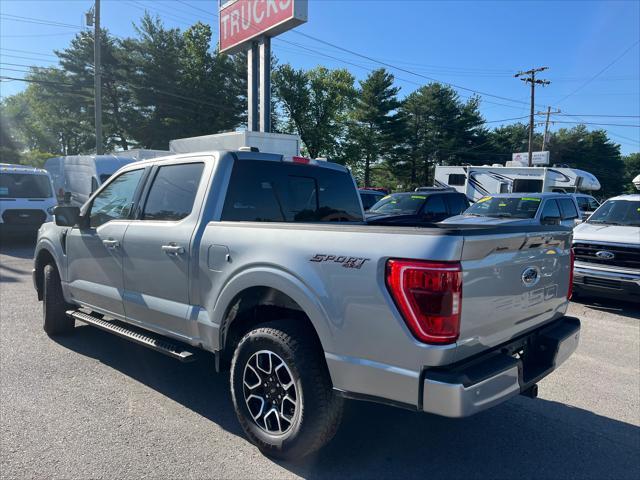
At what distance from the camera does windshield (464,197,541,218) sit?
33.0 ft

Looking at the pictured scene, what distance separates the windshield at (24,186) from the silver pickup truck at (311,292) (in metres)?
9.93

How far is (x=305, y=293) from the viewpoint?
8.68 feet

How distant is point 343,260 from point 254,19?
1456cm

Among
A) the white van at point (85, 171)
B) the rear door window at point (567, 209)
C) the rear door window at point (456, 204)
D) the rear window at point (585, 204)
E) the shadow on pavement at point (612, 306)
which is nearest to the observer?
the shadow on pavement at point (612, 306)

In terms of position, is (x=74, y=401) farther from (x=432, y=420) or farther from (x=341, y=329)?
(x=432, y=420)

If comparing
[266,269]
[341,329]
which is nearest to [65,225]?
[266,269]

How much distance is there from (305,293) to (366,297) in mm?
432

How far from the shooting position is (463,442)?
10.4 ft

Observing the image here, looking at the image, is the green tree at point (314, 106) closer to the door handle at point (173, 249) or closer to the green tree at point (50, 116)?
the green tree at point (50, 116)

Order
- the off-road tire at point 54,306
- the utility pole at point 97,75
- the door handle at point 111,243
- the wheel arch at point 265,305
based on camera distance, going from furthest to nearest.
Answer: the utility pole at point 97,75, the off-road tire at point 54,306, the door handle at point 111,243, the wheel arch at point 265,305

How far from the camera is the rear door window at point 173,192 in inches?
143

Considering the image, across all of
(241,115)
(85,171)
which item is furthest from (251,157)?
(241,115)

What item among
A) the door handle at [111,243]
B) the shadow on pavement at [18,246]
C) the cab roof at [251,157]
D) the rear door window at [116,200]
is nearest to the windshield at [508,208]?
the cab roof at [251,157]

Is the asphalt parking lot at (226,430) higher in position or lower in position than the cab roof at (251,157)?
lower
